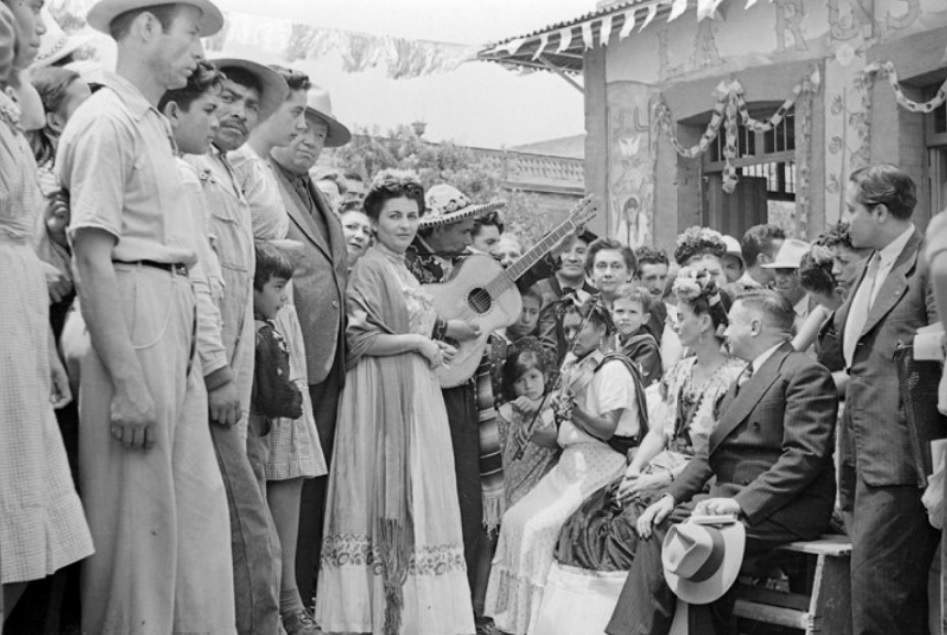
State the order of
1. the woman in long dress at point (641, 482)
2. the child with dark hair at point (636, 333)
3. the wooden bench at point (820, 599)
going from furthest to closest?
the child with dark hair at point (636, 333) → the woman in long dress at point (641, 482) → the wooden bench at point (820, 599)

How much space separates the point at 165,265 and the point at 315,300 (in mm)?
1687

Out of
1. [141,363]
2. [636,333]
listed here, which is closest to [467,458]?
[636,333]

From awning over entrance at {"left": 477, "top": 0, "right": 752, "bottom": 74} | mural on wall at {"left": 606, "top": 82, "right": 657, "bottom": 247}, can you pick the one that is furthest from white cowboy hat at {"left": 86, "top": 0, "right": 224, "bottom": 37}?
mural on wall at {"left": 606, "top": 82, "right": 657, "bottom": 247}

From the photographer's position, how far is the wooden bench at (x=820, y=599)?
5.71m

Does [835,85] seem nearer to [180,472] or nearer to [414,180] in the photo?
[414,180]

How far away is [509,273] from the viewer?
694cm

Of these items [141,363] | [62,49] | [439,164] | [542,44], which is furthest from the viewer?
[439,164]

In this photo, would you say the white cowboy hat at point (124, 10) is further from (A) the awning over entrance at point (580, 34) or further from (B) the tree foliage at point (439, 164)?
(B) the tree foliage at point (439, 164)

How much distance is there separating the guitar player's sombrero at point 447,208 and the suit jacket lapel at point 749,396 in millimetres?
1720

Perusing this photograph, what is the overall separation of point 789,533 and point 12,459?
11.4ft

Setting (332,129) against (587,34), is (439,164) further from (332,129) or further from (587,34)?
(332,129)

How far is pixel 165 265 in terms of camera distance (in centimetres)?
420

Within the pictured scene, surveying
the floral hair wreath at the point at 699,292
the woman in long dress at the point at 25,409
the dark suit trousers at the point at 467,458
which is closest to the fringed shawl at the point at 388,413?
the dark suit trousers at the point at 467,458

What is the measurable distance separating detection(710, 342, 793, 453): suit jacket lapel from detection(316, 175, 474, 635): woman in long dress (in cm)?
124
